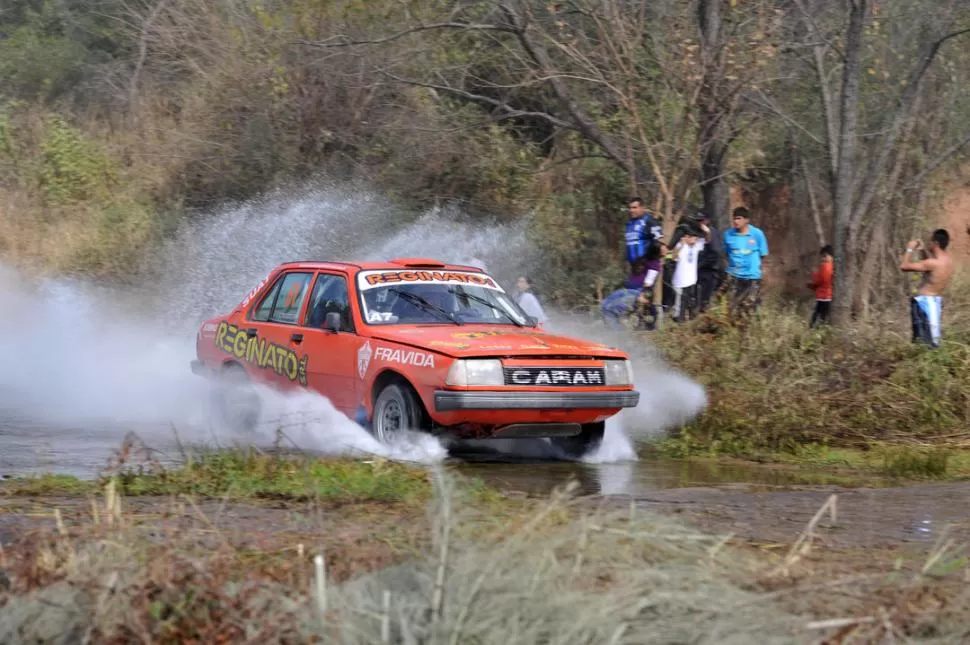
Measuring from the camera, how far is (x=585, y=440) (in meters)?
10.4

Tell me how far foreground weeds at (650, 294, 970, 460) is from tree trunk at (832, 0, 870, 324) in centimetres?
84

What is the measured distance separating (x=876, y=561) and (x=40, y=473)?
18.7 feet

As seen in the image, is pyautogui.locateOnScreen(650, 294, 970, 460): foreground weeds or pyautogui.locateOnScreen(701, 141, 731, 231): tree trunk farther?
pyautogui.locateOnScreen(701, 141, 731, 231): tree trunk

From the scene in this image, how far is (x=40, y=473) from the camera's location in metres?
8.98

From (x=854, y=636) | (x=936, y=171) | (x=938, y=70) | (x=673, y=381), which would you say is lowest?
(x=854, y=636)

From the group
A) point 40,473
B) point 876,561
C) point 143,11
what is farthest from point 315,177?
point 876,561

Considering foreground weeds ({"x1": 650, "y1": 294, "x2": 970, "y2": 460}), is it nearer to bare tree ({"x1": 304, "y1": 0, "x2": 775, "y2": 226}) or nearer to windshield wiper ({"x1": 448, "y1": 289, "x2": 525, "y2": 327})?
windshield wiper ({"x1": 448, "y1": 289, "x2": 525, "y2": 327})

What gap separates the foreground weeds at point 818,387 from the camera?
11.3 meters

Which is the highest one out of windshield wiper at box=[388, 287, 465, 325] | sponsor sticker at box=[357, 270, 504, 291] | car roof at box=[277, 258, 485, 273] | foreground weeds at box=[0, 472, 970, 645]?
car roof at box=[277, 258, 485, 273]

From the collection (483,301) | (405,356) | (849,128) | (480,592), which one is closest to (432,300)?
(483,301)

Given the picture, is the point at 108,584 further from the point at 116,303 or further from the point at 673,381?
the point at 116,303

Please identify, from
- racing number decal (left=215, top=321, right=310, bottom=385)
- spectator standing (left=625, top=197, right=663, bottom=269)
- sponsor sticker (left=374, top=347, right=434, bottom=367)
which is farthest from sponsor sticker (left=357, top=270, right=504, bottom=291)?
spectator standing (left=625, top=197, right=663, bottom=269)

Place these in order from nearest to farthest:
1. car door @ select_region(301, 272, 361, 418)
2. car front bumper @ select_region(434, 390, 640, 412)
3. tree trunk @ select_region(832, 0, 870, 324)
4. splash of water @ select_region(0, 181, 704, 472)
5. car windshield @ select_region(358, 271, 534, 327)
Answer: car front bumper @ select_region(434, 390, 640, 412)
car door @ select_region(301, 272, 361, 418)
car windshield @ select_region(358, 271, 534, 327)
splash of water @ select_region(0, 181, 704, 472)
tree trunk @ select_region(832, 0, 870, 324)

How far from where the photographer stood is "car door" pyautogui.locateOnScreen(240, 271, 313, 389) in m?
11.0
